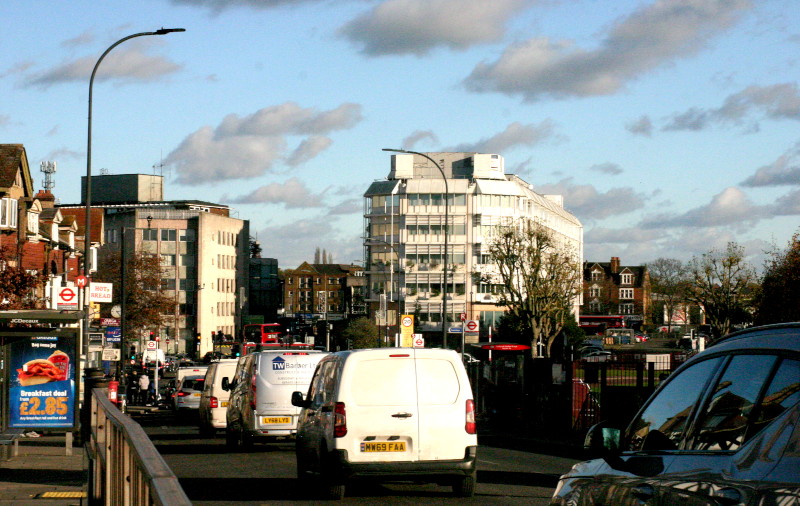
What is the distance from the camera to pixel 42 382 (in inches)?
842

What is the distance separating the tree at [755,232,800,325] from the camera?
→ 247 ft

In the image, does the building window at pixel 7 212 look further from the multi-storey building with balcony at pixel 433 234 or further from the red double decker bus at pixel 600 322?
the red double decker bus at pixel 600 322

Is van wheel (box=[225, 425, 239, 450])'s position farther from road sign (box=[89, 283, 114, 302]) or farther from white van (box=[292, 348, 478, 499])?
road sign (box=[89, 283, 114, 302])

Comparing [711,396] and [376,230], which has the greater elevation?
[376,230]

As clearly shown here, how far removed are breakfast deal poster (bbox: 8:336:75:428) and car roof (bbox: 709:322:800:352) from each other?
17.6 m

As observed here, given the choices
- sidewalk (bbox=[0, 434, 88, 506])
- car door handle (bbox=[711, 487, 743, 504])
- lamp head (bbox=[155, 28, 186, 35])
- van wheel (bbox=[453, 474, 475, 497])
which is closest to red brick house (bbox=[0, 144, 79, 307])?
lamp head (bbox=[155, 28, 186, 35])

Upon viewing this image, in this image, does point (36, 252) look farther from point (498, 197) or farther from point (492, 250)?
point (498, 197)

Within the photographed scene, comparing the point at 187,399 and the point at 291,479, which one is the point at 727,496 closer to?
the point at 291,479

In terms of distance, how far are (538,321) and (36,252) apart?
3705 centimetres

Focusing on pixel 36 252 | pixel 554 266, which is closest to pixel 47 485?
pixel 36 252

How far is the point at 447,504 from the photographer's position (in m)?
14.1

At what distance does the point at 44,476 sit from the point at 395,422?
649cm

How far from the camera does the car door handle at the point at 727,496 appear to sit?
4.32m

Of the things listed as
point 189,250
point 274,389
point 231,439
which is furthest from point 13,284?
point 189,250
